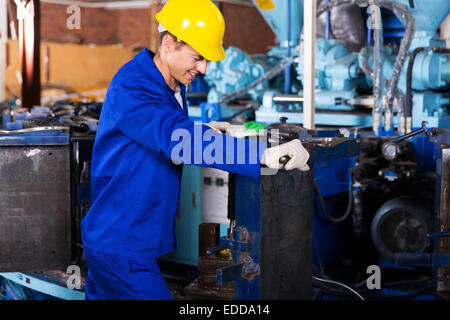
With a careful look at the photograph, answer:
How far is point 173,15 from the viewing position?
6.01 feet

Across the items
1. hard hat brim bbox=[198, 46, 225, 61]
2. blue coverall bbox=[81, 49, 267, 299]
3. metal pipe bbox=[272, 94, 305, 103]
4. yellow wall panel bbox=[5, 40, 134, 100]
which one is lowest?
blue coverall bbox=[81, 49, 267, 299]

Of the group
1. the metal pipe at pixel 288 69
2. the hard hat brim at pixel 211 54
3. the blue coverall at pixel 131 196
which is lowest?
the blue coverall at pixel 131 196

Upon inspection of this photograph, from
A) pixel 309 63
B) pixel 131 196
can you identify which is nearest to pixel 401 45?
pixel 309 63

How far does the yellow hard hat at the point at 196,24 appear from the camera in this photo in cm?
181

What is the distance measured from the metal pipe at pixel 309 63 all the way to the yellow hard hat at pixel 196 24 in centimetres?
107

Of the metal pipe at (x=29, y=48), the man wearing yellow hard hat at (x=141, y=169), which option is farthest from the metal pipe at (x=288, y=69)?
the man wearing yellow hard hat at (x=141, y=169)

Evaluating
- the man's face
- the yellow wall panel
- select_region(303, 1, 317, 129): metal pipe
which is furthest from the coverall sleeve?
the yellow wall panel

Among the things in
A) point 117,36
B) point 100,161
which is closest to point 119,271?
point 100,161

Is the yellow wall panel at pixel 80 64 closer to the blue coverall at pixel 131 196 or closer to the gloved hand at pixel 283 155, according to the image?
the blue coverall at pixel 131 196

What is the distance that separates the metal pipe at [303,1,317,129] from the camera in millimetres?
2832

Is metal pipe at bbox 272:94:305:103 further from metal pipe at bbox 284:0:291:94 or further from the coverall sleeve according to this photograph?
the coverall sleeve

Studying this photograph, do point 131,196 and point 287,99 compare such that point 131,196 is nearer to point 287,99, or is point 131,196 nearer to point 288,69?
point 287,99
